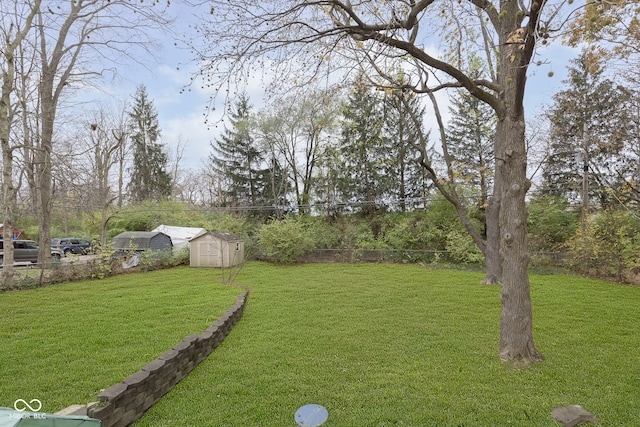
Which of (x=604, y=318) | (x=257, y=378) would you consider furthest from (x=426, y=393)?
(x=604, y=318)

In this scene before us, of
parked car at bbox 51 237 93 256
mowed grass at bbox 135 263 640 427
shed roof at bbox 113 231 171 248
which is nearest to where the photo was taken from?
mowed grass at bbox 135 263 640 427

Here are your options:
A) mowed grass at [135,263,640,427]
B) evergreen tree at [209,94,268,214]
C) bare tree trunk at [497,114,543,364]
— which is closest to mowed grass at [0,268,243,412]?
mowed grass at [135,263,640,427]

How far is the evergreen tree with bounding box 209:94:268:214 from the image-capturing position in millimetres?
23438

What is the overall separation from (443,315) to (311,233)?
9286 mm

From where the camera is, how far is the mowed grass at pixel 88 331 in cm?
330

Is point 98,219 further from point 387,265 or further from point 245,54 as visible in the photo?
point 245,54

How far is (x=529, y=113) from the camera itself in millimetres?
14148

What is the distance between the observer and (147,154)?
25531 mm

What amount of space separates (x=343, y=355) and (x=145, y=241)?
13.5 metres

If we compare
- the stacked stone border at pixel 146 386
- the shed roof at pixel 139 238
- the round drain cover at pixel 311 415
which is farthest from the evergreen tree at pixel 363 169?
the round drain cover at pixel 311 415

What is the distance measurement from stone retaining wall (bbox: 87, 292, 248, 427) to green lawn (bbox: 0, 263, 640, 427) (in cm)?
11

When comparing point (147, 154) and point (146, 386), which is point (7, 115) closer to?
point (146, 386)

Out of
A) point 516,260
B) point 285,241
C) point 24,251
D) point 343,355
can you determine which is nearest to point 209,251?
point 285,241

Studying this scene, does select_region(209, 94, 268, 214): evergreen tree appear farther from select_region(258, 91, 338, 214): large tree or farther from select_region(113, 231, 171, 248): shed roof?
select_region(113, 231, 171, 248): shed roof
